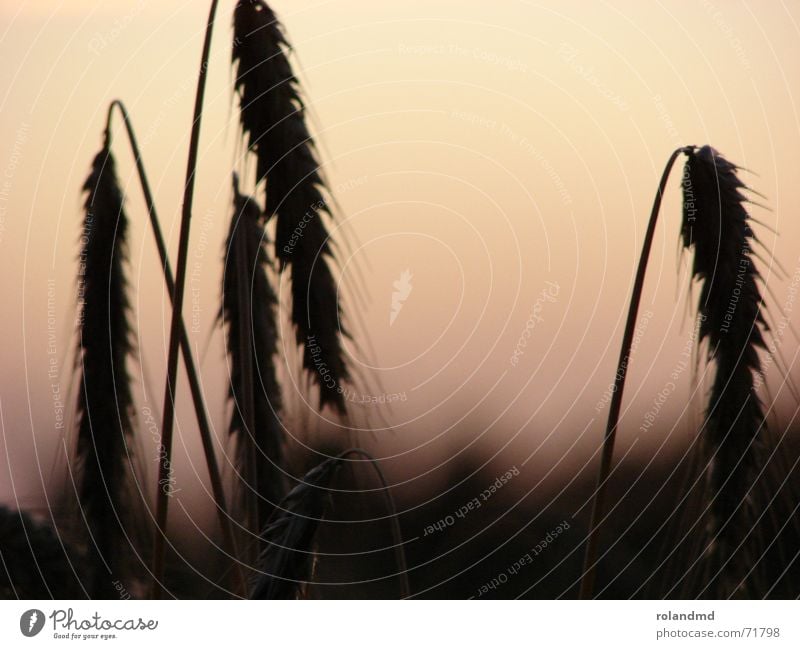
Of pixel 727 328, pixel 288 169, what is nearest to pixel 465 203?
pixel 288 169

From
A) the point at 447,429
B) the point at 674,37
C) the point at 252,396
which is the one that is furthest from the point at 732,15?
the point at 252,396

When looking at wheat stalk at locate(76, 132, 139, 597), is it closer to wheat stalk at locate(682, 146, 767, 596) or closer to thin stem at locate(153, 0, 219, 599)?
thin stem at locate(153, 0, 219, 599)

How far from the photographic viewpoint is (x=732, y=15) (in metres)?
1.09

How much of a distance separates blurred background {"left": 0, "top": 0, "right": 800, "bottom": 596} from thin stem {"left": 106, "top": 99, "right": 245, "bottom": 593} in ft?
0.05

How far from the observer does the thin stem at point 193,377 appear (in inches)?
41.1

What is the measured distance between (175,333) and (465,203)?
0.37 metres

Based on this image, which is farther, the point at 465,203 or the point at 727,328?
the point at 465,203

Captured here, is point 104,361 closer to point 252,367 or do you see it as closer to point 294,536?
point 252,367

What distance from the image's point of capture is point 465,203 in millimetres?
1095

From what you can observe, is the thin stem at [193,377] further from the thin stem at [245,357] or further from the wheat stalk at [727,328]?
the wheat stalk at [727,328]

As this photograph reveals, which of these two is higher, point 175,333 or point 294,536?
point 175,333

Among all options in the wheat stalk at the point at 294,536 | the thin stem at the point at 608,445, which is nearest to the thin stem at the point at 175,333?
the wheat stalk at the point at 294,536

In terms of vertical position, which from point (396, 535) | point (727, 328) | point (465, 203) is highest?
point (465, 203)

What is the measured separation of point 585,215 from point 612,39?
0.21 meters
